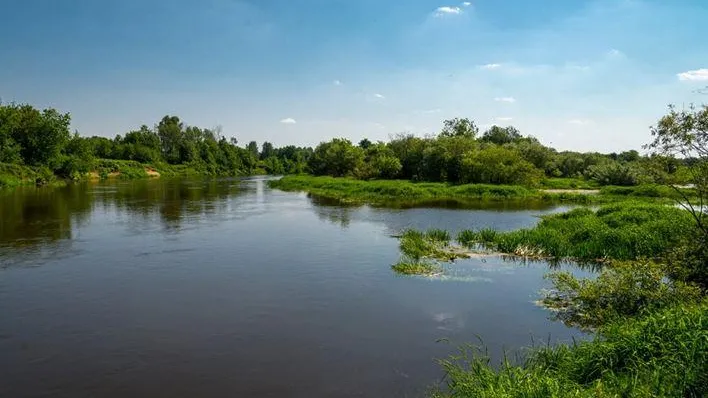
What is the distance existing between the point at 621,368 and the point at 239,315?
937 centimetres

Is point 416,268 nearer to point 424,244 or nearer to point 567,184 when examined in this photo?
point 424,244

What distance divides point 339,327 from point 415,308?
2644 millimetres

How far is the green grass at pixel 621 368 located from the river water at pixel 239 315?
176cm

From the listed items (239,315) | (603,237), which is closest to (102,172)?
(239,315)

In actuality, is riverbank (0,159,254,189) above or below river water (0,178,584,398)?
above

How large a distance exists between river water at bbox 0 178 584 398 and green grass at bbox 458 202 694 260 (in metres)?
2.16

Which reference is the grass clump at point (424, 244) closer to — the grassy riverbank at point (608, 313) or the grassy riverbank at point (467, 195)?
the grassy riverbank at point (608, 313)

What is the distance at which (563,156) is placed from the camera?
8231 cm

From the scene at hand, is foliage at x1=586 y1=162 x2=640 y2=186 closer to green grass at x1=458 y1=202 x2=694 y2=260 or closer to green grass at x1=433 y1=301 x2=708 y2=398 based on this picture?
green grass at x1=458 y1=202 x2=694 y2=260

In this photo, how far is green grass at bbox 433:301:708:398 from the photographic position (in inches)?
262

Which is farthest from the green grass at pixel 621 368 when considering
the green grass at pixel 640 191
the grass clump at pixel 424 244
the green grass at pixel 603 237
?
the green grass at pixel 640 191

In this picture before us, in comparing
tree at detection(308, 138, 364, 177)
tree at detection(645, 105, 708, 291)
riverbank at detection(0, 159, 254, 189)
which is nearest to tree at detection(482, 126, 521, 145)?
tree at detection(308, 138, 364, 177)

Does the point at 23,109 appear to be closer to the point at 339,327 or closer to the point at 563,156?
the point at 339,327

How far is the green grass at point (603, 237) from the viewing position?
19.0 metres
